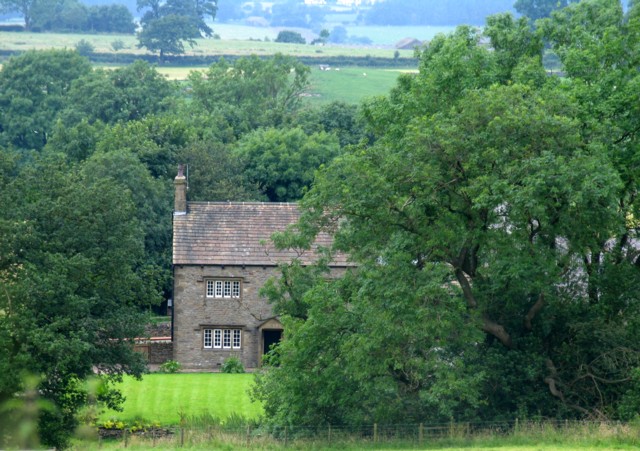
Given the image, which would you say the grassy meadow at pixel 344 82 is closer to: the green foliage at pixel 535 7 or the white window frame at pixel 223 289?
the green foliage at pixel 535 7

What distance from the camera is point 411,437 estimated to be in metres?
36.2

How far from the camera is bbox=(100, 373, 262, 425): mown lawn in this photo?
48031mm

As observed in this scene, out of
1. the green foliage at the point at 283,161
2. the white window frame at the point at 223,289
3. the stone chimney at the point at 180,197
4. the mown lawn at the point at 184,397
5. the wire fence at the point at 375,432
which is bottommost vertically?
the mown lawn at the point at 184,397

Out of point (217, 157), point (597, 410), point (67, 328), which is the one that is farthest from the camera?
point (217, 157)

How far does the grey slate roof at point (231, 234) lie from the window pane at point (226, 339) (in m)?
3.47

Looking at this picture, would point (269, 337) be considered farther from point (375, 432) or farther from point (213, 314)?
point (375, 432)

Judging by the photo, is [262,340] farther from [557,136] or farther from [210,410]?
[557,136]

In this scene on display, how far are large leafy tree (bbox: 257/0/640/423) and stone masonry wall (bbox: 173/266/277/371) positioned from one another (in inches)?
737

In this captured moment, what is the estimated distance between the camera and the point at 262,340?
6075 cm

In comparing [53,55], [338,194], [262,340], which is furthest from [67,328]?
[53,55]

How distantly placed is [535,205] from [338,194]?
669 centimetres

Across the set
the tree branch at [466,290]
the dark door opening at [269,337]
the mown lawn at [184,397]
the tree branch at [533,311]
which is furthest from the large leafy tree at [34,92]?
the tree branch at [533,311]

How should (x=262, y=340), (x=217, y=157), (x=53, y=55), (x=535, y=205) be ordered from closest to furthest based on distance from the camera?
(x=535, y=205) → (x=262, y=340) → (x=217, y=157) → (x=53, y=55)

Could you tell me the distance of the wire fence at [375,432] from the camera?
34.9 metres
